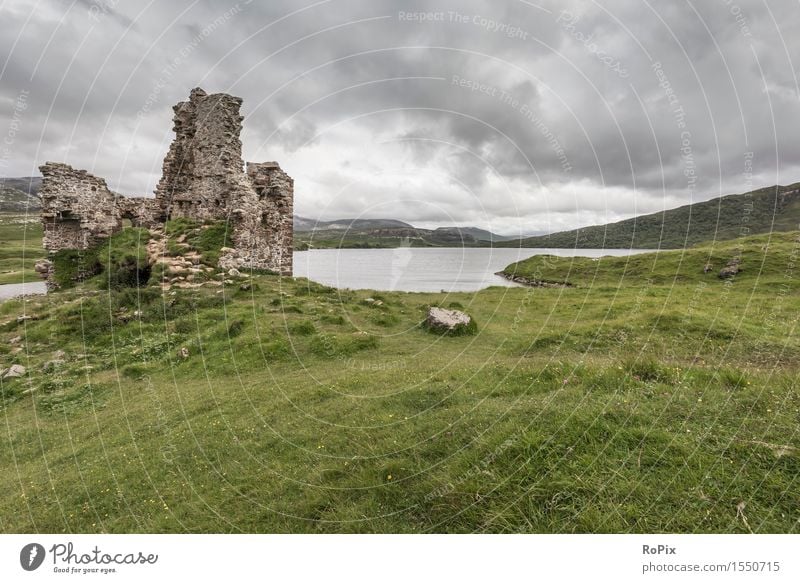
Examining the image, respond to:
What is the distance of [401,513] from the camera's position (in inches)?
211

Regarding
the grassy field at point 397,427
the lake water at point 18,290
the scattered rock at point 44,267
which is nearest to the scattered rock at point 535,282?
the grassy field at point 397,427

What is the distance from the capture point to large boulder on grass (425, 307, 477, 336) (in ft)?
55.6

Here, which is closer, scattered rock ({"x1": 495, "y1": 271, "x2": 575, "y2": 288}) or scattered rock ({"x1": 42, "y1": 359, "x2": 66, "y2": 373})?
scattered rock ({"x1": 42, "y1": 359, "x2": 66, "y2": 373})

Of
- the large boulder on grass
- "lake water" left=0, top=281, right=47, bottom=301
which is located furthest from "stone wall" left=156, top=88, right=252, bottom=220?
"lake water" left=0, top=281, right=47, bottom=301

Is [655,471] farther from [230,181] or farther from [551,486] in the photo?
[230,181]

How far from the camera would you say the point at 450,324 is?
17078 mm
